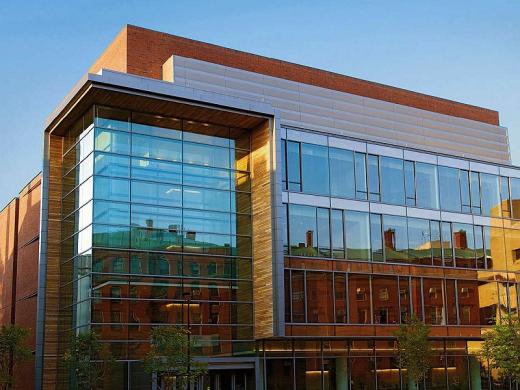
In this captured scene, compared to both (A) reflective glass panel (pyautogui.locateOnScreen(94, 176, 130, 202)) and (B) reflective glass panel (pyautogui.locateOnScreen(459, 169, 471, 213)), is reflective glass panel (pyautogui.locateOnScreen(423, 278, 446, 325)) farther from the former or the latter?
(A) reflective glass panel (pyautogui.locateOnScreen(94, 176, 130, 202))

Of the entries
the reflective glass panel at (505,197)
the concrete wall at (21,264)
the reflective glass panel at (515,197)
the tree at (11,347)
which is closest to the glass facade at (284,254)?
the tree at (11,347)

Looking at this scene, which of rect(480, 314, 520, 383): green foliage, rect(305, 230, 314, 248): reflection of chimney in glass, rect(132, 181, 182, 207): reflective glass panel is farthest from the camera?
rect(480, 314, 520, 383): green foliage

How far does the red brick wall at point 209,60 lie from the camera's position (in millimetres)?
45500

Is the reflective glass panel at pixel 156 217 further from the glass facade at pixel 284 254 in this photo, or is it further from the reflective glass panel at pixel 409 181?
the reflective glass panel at pixel 409 181

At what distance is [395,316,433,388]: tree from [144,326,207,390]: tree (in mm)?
11524

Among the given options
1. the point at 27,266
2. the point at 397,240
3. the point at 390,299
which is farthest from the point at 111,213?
the point at 397,240

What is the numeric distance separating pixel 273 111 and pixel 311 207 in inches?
211

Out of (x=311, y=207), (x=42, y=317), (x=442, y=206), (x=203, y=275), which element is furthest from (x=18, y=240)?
(x=442, y=206)

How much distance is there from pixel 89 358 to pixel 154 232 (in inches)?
269

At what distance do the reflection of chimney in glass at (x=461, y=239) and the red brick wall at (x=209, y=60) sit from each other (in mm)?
11733

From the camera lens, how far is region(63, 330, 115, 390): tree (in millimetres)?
36062

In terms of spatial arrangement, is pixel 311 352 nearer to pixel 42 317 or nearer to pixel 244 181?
pixel 244 181

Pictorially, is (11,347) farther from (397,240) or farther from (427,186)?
(427,186)

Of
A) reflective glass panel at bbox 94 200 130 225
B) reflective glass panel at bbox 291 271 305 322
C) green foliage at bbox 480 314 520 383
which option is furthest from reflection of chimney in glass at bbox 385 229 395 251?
reflective glass panel at bbox 94 200 130 225
